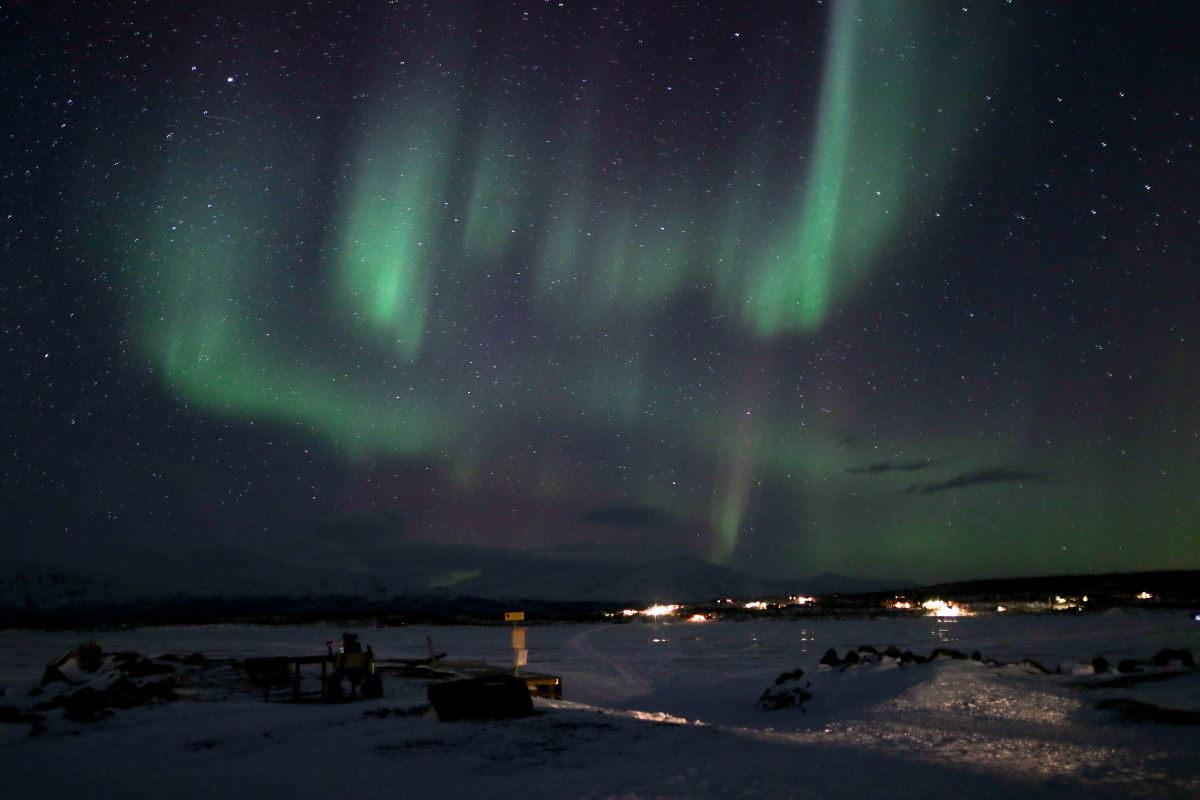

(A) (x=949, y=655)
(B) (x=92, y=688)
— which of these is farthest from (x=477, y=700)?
(A) (x=949, y=655)

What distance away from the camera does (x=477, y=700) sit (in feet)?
50.6

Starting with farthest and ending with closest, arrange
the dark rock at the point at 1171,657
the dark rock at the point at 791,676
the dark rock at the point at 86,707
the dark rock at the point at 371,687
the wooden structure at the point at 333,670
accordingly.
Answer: the dark rock at the point at 791,676, the dark rock at the point at 371,687, the wooden structure at the point at 333,670, the dark rock at the point at 1171,657, the dark rock at the point at 86,707

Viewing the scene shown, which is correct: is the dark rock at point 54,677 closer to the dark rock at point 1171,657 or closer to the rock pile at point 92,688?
the rock pile at point 92,688

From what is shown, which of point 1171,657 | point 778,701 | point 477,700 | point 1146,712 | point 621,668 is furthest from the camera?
point 621,668

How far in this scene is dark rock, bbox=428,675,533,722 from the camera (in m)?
15.3

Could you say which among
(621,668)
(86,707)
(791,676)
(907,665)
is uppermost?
(86,707)

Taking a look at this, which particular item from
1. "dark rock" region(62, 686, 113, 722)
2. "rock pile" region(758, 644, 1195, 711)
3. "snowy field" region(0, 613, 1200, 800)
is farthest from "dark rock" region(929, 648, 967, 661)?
"dark rock" region(62, 686, 113, 722)

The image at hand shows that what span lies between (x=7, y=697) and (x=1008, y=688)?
91.4ft

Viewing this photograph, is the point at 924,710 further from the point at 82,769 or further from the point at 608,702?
the point at 82,769

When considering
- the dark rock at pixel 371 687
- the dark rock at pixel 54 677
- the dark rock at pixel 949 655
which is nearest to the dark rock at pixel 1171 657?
the dark rock at pixel 949 655

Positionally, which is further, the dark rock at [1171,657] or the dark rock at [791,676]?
the dark rock at [791,676]

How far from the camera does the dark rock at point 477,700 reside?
50.1ft

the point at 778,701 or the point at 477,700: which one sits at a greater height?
the point at 477,700

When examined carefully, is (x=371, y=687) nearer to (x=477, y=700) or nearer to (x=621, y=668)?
(x=477, y=700)
